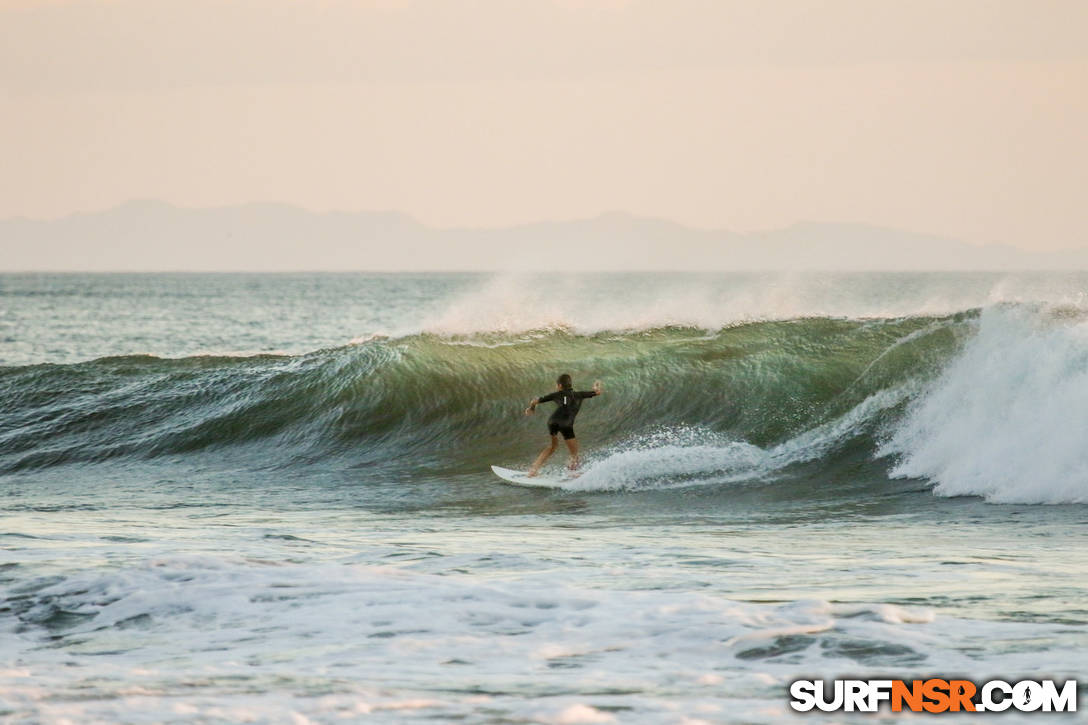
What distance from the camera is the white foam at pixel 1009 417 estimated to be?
13.4 meters

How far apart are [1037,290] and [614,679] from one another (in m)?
13.1

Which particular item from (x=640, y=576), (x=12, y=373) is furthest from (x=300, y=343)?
(x=640, y=576)

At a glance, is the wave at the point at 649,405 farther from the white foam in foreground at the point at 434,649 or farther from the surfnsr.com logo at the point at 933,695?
the surfnsr.com logo at the point at 933,695

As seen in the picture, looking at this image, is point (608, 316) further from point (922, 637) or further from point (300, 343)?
point (300, 343)

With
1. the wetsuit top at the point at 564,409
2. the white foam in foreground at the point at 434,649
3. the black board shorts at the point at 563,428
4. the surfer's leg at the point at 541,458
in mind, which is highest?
the wetsuit top at the point at 564,409

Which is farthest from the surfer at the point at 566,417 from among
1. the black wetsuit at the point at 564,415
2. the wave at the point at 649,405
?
the wave at the point at 649,405

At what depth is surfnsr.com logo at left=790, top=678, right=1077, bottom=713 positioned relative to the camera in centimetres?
590

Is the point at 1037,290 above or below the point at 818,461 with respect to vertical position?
above

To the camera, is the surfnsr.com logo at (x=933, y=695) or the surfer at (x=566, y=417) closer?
the surfnsr.com logo at (x=933, y=695)

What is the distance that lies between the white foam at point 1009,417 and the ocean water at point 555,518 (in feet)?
0.14

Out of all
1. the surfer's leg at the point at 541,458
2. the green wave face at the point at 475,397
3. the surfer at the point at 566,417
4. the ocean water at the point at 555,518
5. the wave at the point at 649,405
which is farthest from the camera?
the green wave face at the point at 475,397

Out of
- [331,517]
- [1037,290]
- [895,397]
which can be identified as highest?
[1037,290]

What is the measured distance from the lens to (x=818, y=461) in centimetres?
1608

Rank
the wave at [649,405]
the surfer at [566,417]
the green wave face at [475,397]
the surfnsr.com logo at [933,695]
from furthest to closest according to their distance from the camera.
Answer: the green wave face at [475,397]
the surfer at [566,417]
the wave at [649,405]
the surfnsr.com logo at [933,695]
